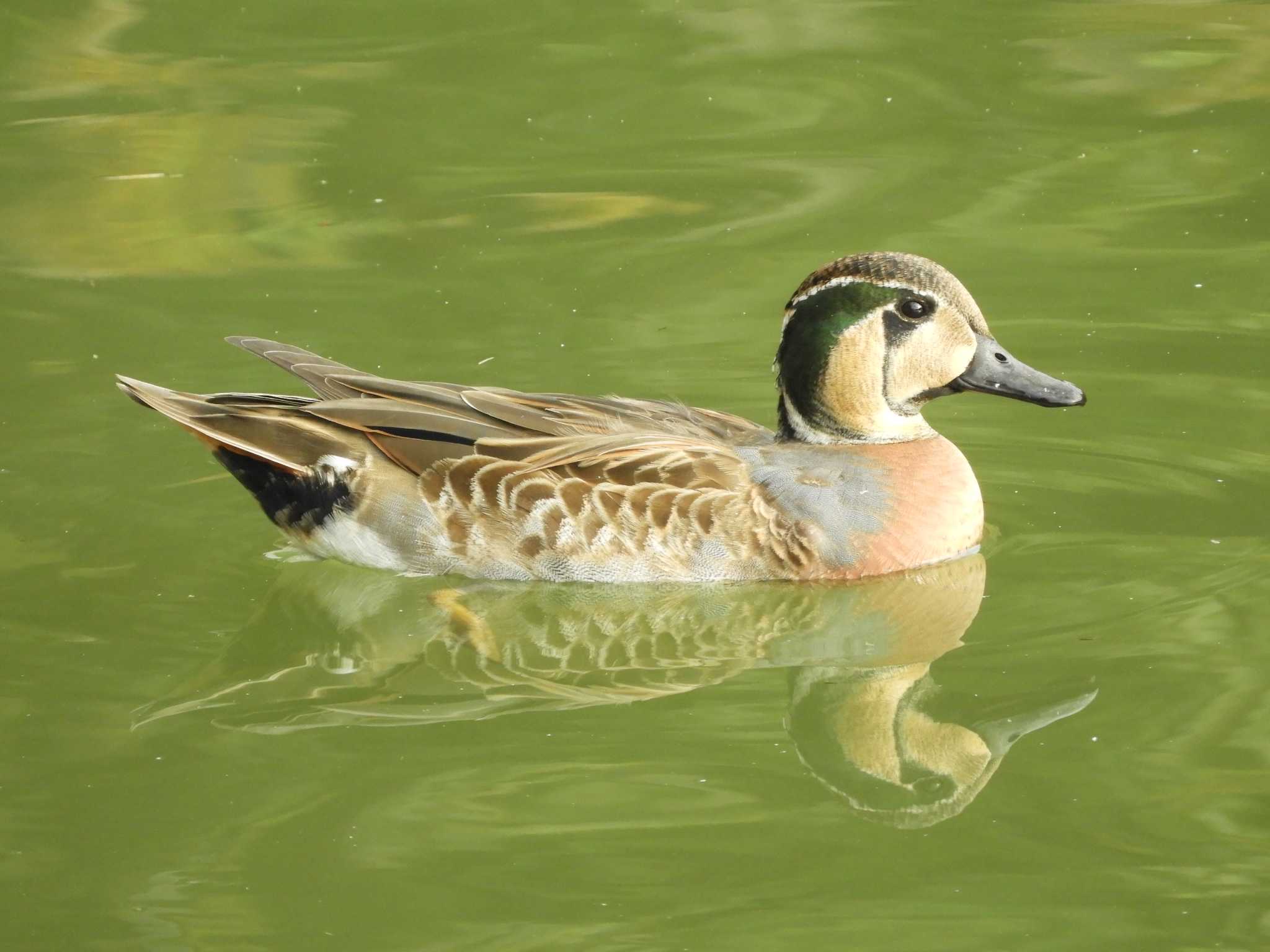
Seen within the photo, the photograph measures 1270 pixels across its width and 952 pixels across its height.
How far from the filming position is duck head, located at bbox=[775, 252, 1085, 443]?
8.05 m

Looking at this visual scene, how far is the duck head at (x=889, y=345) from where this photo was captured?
8.05 meters

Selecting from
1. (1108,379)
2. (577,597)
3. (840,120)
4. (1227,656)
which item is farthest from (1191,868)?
(840,120)

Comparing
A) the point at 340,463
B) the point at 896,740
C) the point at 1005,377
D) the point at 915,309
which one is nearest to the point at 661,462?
the point at 915,309

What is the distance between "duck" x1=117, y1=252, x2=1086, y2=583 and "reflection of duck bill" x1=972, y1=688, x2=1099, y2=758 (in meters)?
1.33

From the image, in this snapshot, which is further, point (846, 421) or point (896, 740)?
point (846, 421)

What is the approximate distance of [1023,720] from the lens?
6.78 metres

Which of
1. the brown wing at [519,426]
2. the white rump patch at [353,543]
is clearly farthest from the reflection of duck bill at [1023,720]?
the white rump patch at [353,543]

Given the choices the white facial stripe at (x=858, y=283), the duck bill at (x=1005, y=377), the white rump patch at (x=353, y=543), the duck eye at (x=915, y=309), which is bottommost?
the white rump patch at (x=353, y=543)

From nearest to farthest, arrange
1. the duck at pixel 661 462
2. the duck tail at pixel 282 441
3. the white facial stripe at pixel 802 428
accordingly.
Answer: the duck at pixel 661 462 → the duck tail at pixel 282 441 → the white facial stripe at pixel 802 428

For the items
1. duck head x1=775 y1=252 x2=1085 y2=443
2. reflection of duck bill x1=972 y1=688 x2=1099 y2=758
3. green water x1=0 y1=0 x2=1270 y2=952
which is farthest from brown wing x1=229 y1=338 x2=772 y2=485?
reflection of duck bill x1=972 y1=688 x2=1099 y2=758

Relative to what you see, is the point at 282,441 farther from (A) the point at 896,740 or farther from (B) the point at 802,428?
(A) the point at 896,740

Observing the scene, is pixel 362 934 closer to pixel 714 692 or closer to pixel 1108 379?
pixel 714 692

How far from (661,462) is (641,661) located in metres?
0.94

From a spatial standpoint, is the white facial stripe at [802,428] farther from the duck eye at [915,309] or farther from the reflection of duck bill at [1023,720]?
the reflection of duck bill at [1023,720]
